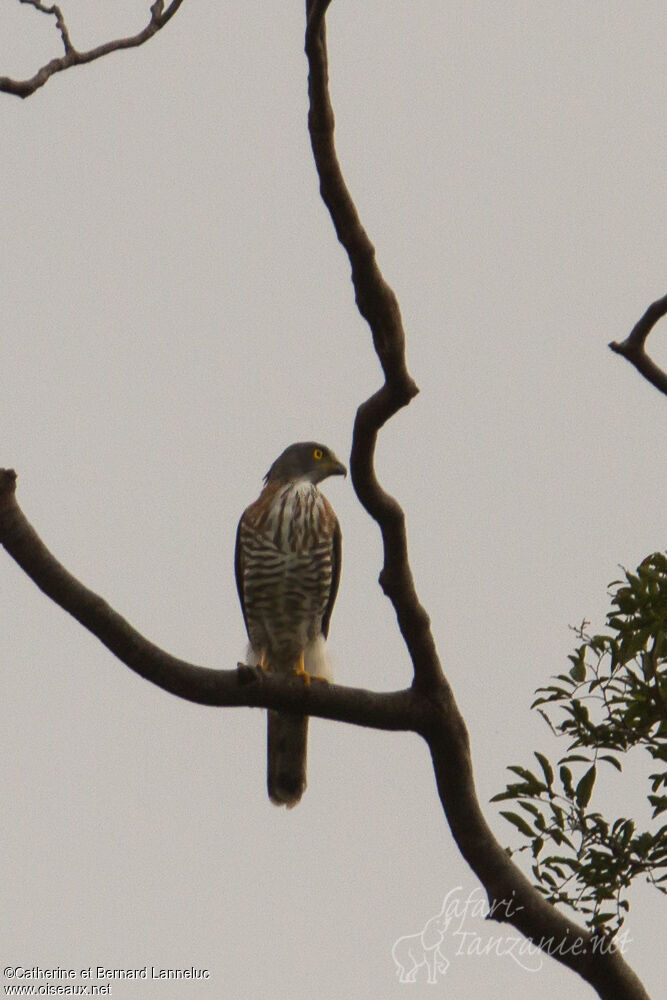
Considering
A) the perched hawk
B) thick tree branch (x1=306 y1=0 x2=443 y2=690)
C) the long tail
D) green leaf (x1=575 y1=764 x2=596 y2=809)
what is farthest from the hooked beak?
green leaf (x1=575 y1=764 x2=596 y2=809)

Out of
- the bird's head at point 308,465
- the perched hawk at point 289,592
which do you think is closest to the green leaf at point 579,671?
the perched hawk at point 289,592

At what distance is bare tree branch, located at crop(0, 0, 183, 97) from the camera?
3.47 meters

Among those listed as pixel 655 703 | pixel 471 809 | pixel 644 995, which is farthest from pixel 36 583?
pixel 644 995

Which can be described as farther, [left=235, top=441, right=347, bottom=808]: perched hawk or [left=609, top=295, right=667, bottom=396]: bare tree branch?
[left=235, top=441, right=347, bottom=808]: perched hawk

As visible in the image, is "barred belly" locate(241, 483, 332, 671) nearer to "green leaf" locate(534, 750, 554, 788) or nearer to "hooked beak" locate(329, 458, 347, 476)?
"hooked beak" locate(329, 458, 347, 476)

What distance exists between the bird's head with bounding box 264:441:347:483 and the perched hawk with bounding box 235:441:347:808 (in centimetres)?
13

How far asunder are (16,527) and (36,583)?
0.72ft

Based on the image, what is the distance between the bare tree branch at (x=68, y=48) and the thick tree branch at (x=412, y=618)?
860mm

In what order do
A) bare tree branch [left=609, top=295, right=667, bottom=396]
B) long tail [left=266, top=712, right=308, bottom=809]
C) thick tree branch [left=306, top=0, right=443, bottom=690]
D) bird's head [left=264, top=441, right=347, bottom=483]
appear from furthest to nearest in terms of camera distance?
bird's head [left=264, top=441, right=347, bottom=483], long tail [left=266, top=712, right=308, bottom=809], bare tree branch [left=609, top=295, right=667, bottom=396], thick tree branch [left=306, top=0, right=443, bottom=690]

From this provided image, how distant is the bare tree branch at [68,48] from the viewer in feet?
11.4

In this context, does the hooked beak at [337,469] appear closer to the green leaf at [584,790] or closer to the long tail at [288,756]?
the long tail at [288,756]

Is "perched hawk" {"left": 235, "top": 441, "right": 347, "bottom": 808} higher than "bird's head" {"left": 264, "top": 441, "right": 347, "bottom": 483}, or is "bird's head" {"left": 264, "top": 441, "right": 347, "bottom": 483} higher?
"bird's head" {"left": 264, "top": 441, "right": 347, "bottom": 483}

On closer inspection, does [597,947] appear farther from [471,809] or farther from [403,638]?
[403,638]

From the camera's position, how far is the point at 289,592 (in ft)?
21.3
